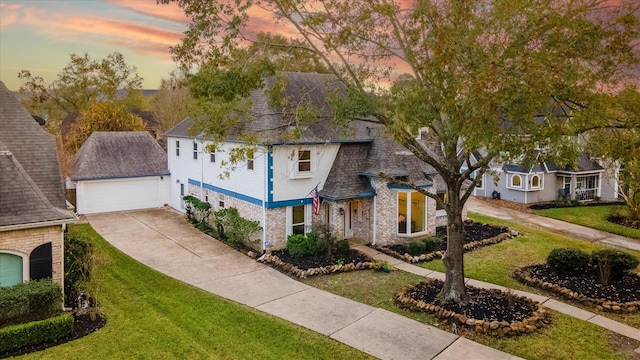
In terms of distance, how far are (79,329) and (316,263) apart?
28.4 ft

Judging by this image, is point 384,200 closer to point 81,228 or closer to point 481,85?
point 481,85

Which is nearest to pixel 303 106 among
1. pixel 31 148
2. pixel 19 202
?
pixel 31 148

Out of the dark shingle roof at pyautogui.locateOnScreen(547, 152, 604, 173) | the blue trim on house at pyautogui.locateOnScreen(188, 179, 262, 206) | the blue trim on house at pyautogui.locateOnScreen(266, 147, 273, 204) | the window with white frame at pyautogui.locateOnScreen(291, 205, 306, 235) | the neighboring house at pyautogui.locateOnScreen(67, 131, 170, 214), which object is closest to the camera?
the blue trim on house at pyautogui.locateOnScreen(266, 147, 273, 204)

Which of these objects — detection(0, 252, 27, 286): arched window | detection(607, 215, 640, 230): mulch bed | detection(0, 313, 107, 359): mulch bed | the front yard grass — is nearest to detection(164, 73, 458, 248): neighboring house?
the front yard grass

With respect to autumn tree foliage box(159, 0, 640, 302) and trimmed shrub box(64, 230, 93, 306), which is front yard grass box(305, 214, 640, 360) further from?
trimmed shrub box(64, 230, 93, 306)

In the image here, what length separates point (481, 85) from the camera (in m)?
9.80

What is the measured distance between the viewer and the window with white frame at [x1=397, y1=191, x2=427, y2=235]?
2055 centimetres

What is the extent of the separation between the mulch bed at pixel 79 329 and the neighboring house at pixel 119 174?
622 inches

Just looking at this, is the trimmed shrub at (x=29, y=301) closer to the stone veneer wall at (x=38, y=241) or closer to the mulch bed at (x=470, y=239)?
the stone veneer wall at (x=38, y=241)

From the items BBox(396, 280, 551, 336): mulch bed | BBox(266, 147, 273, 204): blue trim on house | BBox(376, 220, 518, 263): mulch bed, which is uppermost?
BBox(266, 147, 273, 204): blue trim on house

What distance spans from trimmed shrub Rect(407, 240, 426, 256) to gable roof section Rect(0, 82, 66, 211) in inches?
532

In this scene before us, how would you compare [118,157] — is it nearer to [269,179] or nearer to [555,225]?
[269,179]

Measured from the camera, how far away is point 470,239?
21.6 meters

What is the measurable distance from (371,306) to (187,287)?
20.8ft
